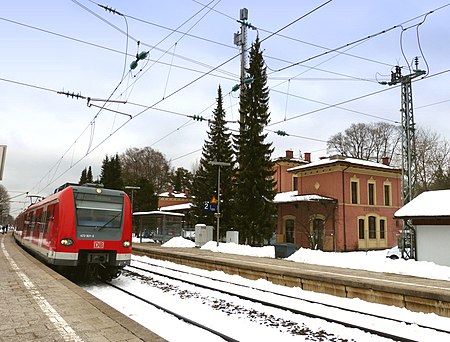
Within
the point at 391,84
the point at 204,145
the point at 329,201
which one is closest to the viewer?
the point at 391,84

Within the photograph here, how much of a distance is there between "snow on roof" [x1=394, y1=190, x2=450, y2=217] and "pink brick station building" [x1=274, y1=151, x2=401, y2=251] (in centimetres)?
1340

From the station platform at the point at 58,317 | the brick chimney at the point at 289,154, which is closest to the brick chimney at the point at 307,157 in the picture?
the brick chimney at the point at 289,154

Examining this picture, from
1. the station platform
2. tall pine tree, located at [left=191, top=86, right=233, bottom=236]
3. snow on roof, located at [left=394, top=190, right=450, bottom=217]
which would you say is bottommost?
the station platform

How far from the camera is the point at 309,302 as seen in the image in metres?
9.91

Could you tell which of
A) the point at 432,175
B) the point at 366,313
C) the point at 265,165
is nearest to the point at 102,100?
the point at 366,313

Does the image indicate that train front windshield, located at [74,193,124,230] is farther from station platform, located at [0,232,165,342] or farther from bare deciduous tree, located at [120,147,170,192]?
bare deciduous tree, located at [120,147,170,192]

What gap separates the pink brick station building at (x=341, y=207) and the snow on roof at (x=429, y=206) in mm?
13398

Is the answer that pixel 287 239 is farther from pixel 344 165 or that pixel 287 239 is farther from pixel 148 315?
pixel 148 315

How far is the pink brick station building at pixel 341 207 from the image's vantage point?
35.2 meters

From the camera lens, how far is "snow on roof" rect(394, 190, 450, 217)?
1795 cm

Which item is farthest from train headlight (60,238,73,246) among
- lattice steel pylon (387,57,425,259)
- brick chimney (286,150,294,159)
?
brick chimney (286,150,294,159)

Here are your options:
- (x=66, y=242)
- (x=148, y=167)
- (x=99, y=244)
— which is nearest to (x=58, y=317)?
(x=66, y=242)

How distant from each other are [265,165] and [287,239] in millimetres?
9134

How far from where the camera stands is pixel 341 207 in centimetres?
3569
